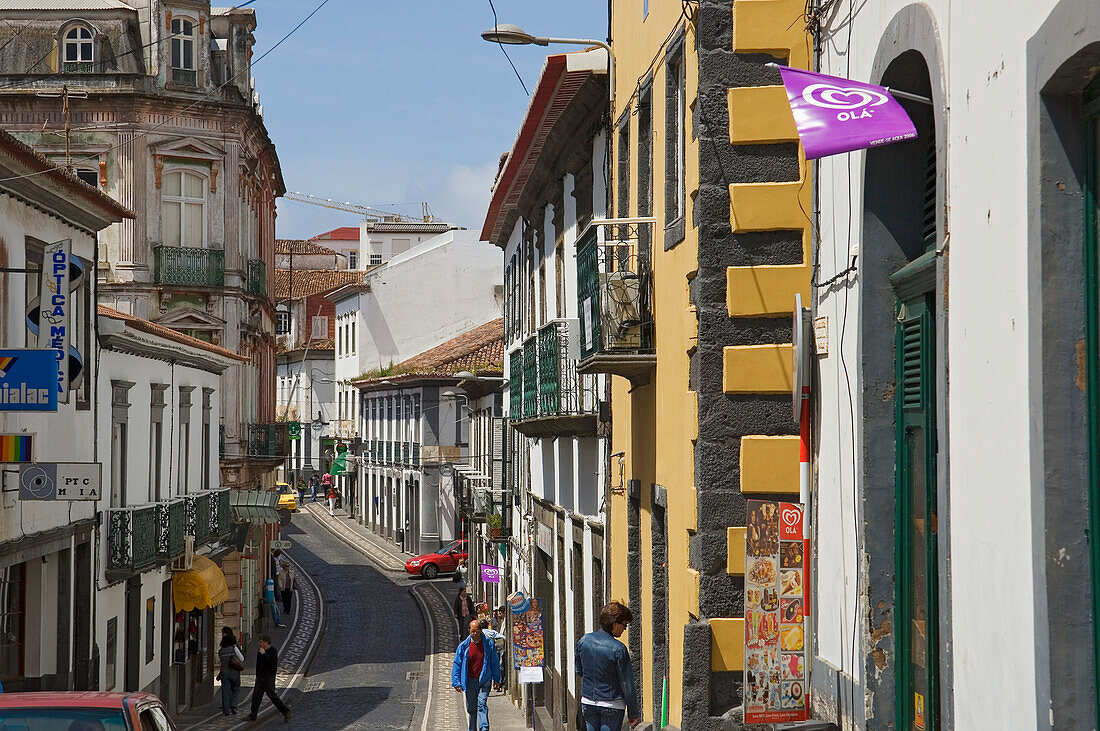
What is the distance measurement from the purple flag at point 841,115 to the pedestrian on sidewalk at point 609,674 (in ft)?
17.6

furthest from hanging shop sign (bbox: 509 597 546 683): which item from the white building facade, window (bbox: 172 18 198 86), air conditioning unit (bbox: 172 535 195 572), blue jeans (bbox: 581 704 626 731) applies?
window (bbox: 172 18 198 86)

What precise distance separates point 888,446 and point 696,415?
261cm

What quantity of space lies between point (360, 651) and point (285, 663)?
2.28m

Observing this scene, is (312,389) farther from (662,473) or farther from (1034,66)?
(1034,66)

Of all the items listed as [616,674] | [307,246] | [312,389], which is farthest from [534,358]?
[307,246]

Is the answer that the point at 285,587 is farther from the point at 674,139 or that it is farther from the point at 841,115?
the point at 841,115

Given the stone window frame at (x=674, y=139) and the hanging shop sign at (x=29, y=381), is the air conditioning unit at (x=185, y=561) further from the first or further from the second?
the stone window frame at (x=674, y=139)

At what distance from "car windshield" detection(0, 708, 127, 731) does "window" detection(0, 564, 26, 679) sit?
28.6 feet

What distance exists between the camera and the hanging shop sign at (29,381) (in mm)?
14258

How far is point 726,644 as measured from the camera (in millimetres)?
9539

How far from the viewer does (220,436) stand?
106 ft

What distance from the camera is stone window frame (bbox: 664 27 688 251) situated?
10633mm

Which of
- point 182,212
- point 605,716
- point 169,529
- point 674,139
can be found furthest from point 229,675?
point 674,139

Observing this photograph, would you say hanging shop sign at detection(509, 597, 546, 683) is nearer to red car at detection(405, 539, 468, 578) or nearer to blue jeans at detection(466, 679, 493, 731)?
blue jeans at detection(466, 679, 493, 731)
